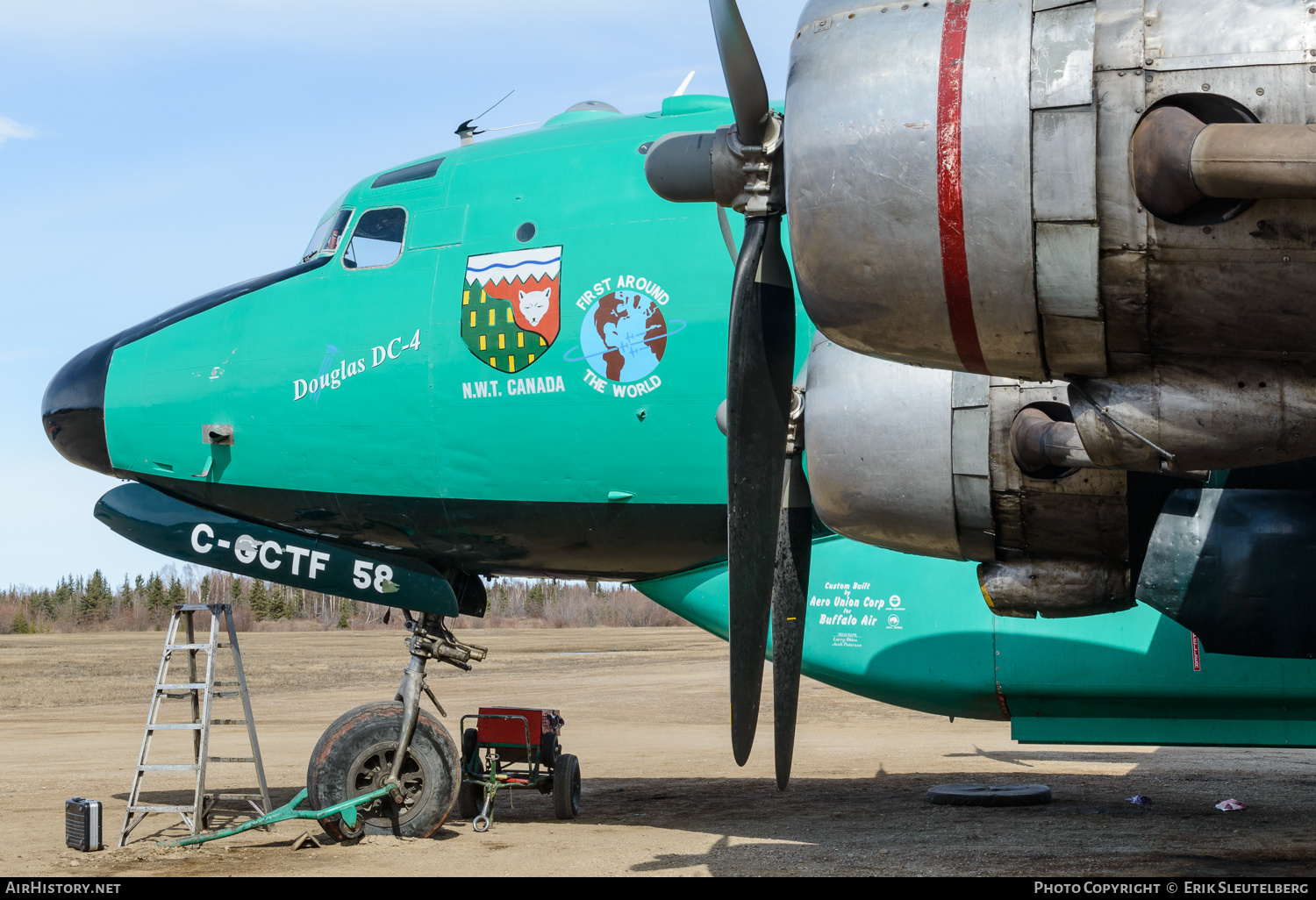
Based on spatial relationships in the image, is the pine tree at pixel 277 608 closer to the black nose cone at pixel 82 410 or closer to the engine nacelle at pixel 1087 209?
the black nose cone at pixel 82 410

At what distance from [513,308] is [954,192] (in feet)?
18.8

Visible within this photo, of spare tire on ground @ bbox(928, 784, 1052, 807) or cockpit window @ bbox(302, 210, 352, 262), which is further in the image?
spare tire on ground @ bbox(928, 784, 1052, 807)

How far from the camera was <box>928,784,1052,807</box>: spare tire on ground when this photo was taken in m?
Answer: 12.0

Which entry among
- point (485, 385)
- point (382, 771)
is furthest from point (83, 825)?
point (485, 385)

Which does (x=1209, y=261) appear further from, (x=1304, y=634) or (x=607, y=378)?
(x=607, y=378)

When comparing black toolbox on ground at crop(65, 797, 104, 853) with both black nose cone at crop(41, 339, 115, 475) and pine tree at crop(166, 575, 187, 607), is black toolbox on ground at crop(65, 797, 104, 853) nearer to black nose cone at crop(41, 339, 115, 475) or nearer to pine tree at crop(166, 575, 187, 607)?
black nose cone at crop(41, 339, 115, 475)

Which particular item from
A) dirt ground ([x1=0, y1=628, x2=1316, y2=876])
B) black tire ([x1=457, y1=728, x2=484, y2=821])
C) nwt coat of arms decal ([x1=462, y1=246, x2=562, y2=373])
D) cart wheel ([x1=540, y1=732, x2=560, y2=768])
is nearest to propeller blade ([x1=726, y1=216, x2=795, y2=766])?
dirt ground ([x1=0, y1=628, x2=1316, y2=876])

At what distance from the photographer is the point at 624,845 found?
954 cm

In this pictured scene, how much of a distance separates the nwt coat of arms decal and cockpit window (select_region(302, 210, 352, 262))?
162cm

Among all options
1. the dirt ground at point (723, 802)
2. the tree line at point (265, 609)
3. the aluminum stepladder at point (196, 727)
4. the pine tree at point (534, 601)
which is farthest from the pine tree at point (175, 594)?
the aluminum stepladder at point (196, 727)

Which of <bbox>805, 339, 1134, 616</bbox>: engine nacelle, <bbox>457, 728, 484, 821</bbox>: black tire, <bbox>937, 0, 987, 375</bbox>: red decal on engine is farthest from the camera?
<bbox>457, 728, 484, 821</bbox>: black tire

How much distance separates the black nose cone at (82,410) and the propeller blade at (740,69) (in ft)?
23.3
